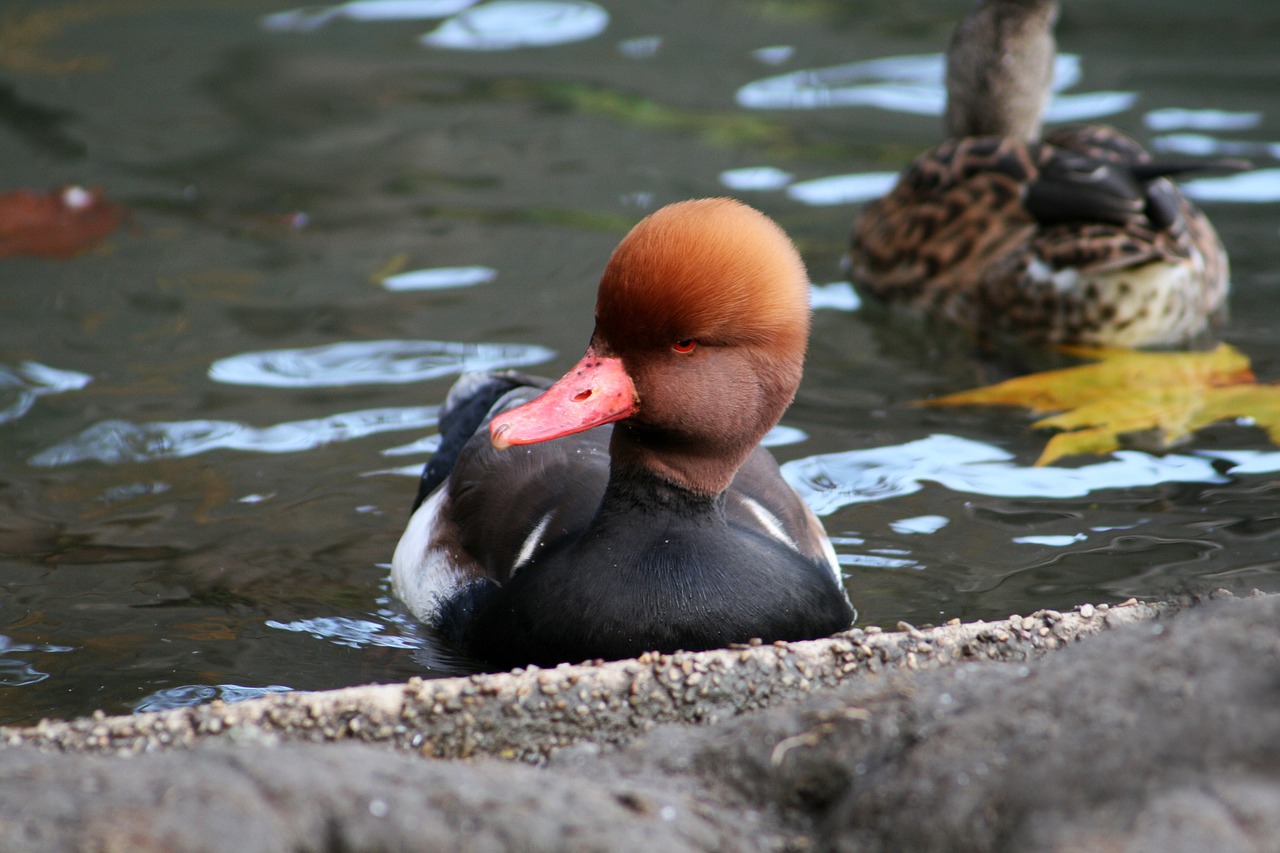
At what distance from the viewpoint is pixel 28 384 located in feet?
19.7

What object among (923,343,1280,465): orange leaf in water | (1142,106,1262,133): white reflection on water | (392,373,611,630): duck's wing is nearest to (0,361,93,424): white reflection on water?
(392,373,611,630): duck's wing

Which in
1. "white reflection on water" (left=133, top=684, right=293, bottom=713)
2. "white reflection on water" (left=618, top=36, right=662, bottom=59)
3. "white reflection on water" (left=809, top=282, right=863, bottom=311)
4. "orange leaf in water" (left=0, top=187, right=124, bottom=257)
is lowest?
"white reflection on water" (left=809, top=282, right=863, bottom=311)

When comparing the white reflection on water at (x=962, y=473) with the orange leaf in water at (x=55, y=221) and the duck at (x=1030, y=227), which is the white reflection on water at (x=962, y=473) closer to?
the duck at (x=1030, y=227)

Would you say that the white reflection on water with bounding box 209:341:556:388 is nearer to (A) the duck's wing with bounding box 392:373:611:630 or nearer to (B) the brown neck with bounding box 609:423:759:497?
(A) the duck's wing with bounding box 392:373:611:630

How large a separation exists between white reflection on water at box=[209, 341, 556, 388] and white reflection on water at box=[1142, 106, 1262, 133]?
4731 millimetres

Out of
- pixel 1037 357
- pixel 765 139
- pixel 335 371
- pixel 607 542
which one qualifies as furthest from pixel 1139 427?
pixel 765 139

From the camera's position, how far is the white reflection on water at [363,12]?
1057 centimetres

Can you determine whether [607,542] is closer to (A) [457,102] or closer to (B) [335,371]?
(B) [335,371]

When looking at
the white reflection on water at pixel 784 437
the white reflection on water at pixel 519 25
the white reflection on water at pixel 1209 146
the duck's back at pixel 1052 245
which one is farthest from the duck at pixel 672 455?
the white reflection on water at pixel 519 25

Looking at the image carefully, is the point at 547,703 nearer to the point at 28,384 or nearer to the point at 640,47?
the point at 28,384

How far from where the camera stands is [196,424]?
18.6 feet

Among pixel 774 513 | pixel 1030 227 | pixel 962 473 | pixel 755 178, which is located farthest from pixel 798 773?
pixel 755 178

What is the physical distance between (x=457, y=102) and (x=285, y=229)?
218 cm

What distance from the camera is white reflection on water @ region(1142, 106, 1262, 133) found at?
8.75 m
